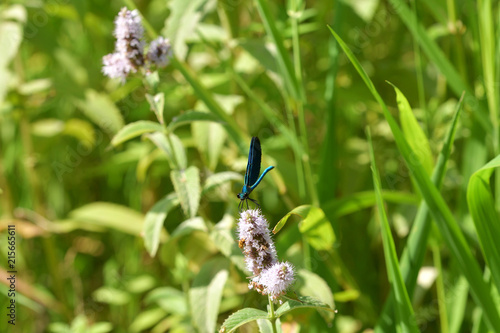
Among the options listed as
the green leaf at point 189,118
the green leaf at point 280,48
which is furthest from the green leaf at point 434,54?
the green leaf at point 189,118

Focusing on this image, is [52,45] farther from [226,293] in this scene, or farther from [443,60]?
[443,60]

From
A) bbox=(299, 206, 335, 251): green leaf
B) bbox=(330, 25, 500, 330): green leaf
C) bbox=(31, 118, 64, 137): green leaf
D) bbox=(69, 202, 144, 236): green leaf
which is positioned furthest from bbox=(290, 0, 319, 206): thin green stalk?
bbox=(31, 118, 64, 137): green leaf

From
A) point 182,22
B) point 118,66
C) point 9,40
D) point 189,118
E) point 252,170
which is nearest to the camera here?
point 252,170

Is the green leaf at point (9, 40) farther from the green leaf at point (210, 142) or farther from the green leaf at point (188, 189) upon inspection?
the green leaf at point (188, 189)

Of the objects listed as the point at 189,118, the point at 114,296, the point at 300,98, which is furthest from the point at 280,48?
the point at 114,296

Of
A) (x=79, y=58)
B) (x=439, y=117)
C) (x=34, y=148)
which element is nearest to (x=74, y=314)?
(x=34, y=148)

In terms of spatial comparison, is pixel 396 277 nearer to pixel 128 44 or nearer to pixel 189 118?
pixel 189 118

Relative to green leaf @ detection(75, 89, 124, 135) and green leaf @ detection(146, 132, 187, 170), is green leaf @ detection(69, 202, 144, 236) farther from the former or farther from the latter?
green leaf @ detection(146, 132, 187, 170)

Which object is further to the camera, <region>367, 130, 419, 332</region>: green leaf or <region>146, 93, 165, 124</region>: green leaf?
<region>146, 93, 165, 124</region>: green leaf

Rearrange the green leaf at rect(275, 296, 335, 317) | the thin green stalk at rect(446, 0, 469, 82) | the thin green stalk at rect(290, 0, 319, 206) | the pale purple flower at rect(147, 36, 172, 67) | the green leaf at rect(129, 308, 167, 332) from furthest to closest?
1. the green leaf at rect(129, 308, 167, 332)
2. the thin green stalk at rect(446, 0, 469, 82)
3. the thin green stalk at rect(290, 0, 319, 206)
4. the pale purple flower at rect(147, 36, 172, 67)
5. the green leaf at rect(275, 296, 335, 317)
